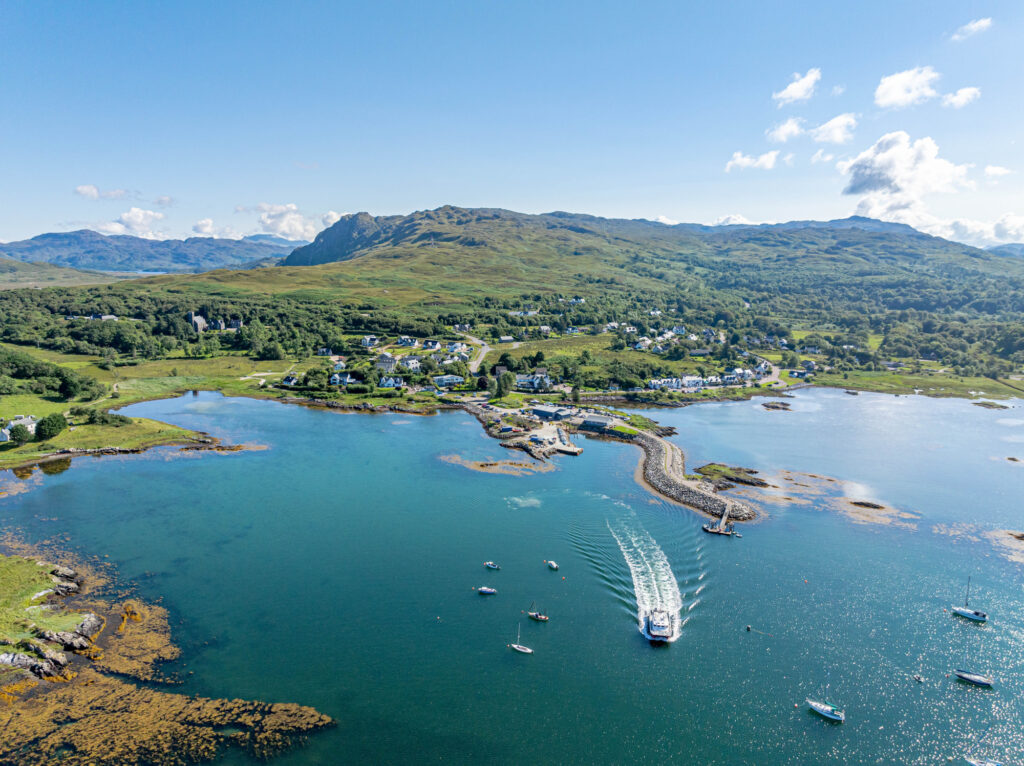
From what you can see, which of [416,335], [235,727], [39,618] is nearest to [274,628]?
[235,727]

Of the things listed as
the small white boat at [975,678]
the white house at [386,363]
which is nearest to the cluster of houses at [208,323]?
the white house at [386,363]

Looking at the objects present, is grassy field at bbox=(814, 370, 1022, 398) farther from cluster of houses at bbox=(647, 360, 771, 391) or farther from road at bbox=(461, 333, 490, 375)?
road at bbox=(461, 333, 490, 375)

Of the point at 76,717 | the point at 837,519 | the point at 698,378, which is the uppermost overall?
the point at 698,378

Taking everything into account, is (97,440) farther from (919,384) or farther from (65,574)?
(919,384)

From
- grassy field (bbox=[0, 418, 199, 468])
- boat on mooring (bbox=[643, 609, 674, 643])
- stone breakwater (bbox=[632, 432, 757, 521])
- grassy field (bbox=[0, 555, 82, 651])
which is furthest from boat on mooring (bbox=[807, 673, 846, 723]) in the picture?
grassy field (bbox=[0, 418, 199, 468])

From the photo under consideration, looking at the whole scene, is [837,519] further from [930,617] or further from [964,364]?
[964,364]


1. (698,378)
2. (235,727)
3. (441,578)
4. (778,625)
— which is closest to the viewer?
(235,727)
